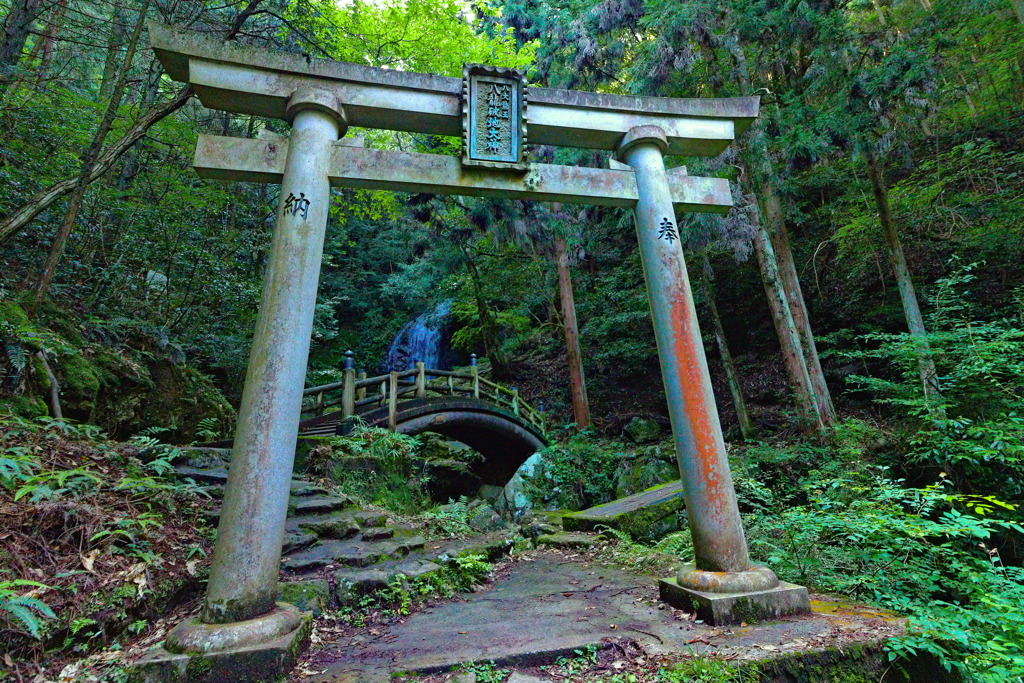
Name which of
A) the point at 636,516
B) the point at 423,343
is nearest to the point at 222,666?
Answer: the point at 636,516

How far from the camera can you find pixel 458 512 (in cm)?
789

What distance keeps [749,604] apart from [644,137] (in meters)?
3.79

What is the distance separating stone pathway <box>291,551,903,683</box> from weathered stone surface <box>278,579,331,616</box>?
0.30 meters

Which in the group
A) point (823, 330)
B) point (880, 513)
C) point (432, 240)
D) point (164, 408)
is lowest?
point (880, 513)

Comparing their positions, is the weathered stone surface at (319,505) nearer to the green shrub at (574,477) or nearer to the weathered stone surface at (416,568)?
the weathered stone surface at (416,568)

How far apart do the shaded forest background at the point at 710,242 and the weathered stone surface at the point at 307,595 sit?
11.6 ft

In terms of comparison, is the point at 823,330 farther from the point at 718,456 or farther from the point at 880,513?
the point at 718,456

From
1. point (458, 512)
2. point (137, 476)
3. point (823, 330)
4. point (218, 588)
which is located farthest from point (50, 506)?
point (823, 330)

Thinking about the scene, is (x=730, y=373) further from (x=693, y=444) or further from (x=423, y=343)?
(x=423, y=343)

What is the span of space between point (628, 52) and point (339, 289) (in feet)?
50.5

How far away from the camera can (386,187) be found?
13.8 ft

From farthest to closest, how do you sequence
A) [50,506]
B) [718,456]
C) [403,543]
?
[403,543], [718,456], [50,506]

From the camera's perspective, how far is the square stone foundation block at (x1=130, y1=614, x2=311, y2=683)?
2525 millimetres

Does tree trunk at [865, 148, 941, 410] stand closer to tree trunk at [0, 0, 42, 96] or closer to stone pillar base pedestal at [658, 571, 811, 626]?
stone pillar base pedestal at [658, 571, 811, 626]
